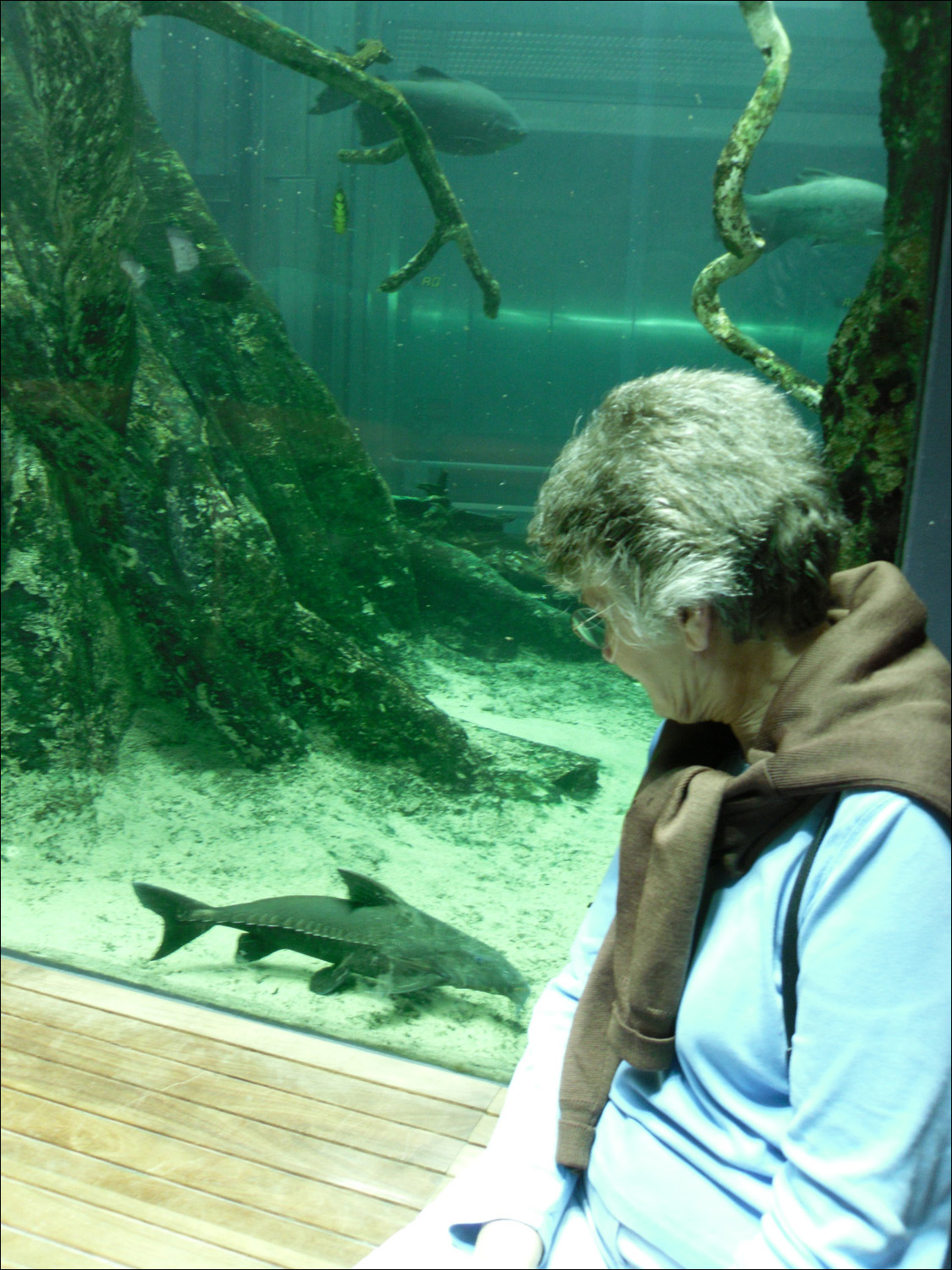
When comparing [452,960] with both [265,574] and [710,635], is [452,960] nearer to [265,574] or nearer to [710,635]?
[265,574]

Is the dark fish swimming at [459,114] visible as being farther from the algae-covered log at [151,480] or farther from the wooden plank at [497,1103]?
the wooden plank at [497,1103]

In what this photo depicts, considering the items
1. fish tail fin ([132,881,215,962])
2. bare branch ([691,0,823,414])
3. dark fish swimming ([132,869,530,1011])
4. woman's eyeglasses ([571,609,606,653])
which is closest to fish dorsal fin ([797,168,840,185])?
bare branch ([691,0,823,414])

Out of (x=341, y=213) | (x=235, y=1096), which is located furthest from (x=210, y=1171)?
(x=341, y=213)

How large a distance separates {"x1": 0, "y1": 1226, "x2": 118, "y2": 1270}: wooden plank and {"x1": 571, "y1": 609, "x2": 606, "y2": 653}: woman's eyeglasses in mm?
1690

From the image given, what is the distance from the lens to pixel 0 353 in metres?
3.06

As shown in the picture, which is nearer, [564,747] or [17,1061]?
[17,1061]

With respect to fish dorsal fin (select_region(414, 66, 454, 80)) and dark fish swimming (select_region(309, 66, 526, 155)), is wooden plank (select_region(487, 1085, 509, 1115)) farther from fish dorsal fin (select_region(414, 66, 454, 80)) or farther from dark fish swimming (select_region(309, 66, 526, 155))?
fish dorsal fin (select_region(414, 66, 454, 80))

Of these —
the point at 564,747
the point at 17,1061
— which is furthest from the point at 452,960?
the point at 17,1061


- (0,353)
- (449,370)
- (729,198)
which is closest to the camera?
(729,198)

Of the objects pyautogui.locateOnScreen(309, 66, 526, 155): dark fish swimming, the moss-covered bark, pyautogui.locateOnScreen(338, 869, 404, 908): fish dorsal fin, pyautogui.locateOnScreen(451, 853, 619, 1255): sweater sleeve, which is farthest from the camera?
pyautogui.locateOnScreen(338, 869, 404, 908): fish dorsal fin

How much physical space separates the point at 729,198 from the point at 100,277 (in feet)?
6.69

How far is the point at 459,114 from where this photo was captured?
249cm

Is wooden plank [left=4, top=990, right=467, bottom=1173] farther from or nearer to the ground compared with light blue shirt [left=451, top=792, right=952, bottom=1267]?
nearer to the ground

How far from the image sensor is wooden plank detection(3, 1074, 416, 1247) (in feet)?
6.46
